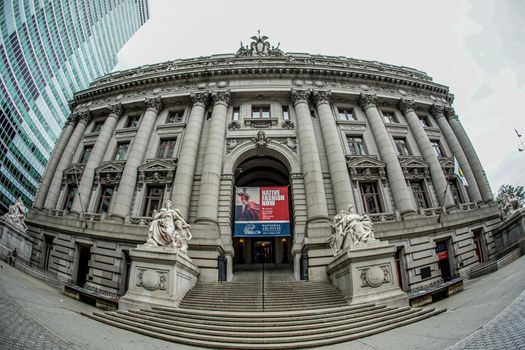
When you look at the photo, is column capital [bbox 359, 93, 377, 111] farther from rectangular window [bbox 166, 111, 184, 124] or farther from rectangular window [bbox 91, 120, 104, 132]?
rectangular window [bbox 91, 120, 104, 132]

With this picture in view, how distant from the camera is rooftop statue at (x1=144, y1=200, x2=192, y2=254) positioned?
11.5 m

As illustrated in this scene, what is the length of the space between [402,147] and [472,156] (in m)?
7.15

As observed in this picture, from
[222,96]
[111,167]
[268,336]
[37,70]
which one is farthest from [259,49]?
[37,70]

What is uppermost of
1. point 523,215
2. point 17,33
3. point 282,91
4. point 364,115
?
point 17,33

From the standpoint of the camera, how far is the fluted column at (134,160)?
17812 millimetres

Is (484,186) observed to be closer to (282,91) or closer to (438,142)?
(438,142)

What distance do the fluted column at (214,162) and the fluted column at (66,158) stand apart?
13.4 meters

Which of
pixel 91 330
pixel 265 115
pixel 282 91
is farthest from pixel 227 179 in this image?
pixel 91 330

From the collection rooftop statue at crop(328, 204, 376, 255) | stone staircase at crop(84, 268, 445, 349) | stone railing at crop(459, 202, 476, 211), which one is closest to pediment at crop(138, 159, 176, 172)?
stone staircase at crop(84, 268, 445, 349)

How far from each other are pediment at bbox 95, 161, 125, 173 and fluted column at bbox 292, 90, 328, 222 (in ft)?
48.3

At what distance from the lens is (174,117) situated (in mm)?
23562

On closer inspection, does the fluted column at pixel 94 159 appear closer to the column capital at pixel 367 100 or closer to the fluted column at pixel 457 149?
the column capital at pixel 367 100

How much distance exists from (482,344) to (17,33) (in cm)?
5819

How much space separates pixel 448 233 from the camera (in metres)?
17.0
